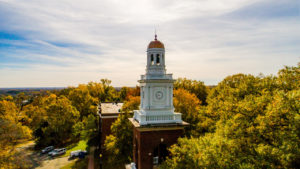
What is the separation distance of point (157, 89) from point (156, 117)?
2.56 m

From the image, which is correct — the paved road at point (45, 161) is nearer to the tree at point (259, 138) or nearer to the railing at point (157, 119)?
the railing at point (157, 119)

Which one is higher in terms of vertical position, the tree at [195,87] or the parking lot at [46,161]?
the tree at [195,87]

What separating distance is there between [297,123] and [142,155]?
1110 centimetres

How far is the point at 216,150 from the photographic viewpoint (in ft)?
30.8

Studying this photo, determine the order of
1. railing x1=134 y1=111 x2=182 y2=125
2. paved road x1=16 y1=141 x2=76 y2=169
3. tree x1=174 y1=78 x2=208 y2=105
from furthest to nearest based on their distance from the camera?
tree x1=174 y1=78 x2=208 y2=105 → paved road x1=16 y1=141 x2=76 y2=169 → railing x1=134 y1=111 x2=182 y2=125

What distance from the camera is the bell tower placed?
1547 cm

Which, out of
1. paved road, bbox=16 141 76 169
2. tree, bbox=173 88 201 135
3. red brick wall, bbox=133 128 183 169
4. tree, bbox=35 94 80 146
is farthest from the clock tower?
tree, bbox=35 94 80 146

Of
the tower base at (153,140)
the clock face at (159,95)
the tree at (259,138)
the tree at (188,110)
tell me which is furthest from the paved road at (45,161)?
the tree at (259,138)

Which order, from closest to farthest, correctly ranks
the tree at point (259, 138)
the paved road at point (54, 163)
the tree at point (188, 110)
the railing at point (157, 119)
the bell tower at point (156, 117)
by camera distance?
the tree at point (259, 138) < the bell tower at point (156, 117) < the railing at point (157, 119) < the tree at point (188, 110) < the paved road at point (54, 163)

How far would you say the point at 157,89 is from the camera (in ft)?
56.1

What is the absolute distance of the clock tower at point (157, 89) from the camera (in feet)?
53.9

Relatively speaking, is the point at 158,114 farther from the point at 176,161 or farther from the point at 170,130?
the point at 176,161

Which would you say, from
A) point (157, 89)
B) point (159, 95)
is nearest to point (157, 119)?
point (159, 95)

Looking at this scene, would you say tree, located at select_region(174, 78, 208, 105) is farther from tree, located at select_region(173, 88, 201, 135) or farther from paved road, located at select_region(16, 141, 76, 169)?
paved road, located at select_region(16, 141, 76, 169)
